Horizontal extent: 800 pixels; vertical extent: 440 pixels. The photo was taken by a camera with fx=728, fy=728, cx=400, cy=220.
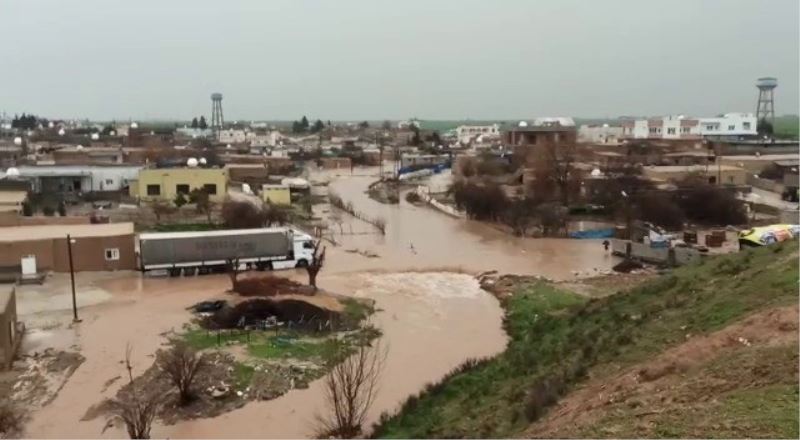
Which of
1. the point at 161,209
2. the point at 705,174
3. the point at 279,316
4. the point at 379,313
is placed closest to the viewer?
the point at 279,316

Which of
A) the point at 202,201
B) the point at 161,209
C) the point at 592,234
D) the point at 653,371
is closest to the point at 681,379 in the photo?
the point at 653,371

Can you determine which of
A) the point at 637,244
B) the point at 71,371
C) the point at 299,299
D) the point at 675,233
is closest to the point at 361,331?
the point at 299,299

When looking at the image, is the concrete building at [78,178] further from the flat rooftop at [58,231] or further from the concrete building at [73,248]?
the concrete building at [73,248]

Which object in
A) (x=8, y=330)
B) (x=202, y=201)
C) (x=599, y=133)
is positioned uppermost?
(x=599, y=133)

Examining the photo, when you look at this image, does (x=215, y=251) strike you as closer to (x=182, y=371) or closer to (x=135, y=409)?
(x=182, y=371)

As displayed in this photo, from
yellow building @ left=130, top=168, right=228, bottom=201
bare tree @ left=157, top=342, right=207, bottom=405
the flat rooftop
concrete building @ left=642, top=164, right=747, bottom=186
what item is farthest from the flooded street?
concrete building @ left=642, top=164, right=747, bottom=186

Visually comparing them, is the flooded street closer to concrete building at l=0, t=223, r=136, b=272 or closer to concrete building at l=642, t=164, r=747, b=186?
concrete building at l=0, t=223, r=136, b=272
